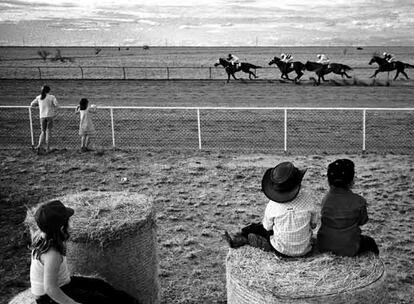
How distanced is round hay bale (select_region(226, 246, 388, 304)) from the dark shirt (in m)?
0.11

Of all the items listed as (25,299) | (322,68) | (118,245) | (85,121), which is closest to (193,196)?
(85,121)

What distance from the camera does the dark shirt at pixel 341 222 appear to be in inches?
150

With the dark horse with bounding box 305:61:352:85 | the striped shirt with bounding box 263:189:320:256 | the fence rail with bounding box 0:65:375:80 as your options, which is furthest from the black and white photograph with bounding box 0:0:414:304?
the fence rail with bounding box 0:65:375:80

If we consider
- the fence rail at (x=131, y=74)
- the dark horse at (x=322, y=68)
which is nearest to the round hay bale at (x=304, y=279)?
the dark horse at (x=322, y=68)

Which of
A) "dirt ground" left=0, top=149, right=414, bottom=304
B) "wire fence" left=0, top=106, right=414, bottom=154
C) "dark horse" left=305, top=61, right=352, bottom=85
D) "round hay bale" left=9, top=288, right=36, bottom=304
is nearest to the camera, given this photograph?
"round hay bale" left=9, top=288, right=36, bottom=304

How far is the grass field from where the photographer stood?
5930 millimetres

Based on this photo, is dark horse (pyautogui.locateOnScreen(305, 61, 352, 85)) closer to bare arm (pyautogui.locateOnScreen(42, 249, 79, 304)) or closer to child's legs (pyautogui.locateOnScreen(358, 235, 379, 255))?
child's legs (pyautogui.locateOnScreen(358, 235, 379, 255))

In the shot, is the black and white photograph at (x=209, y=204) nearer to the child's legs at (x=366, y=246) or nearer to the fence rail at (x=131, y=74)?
the child's legs at (x=366, y=246)

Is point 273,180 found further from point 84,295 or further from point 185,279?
point 185,279

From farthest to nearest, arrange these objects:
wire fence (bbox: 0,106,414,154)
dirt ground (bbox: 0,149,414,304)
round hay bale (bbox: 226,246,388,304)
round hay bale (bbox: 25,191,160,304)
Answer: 1. wire fence (bbox: 0,106,414,154)
2. dirt ground (bbox: 0,149,414,304)
3. round hay bale (bbox: 25,191,160,304)
4. round hay bale (bbox: 226,246,388,304)

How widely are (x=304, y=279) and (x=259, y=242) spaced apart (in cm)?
63

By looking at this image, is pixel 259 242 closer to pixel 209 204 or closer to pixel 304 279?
pixel 304 279

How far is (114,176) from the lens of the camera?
34.0 ft

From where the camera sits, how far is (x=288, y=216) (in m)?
3.85
